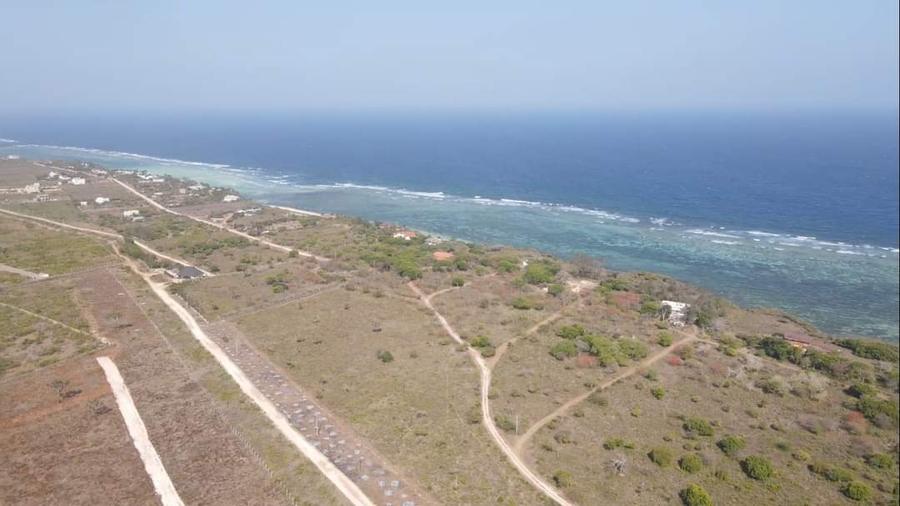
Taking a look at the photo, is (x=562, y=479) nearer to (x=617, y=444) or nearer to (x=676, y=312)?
(x=617, y=444)

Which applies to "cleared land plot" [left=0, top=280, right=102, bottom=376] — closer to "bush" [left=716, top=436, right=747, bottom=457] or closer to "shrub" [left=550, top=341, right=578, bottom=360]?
"shrub" [left=550, top=341, right=578, bottom=360]

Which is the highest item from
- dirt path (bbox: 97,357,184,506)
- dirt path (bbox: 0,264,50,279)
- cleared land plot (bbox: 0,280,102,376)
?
dirt path (bbox: 0,264,50,279)

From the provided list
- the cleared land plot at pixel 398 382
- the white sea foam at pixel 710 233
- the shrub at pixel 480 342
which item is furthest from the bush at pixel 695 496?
the white sea foam at pixel 710 233

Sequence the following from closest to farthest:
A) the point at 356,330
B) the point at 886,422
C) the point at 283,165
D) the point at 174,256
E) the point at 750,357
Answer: the point at 886,422
the point at 750,357
the point at 356,330
the point at 174,256
the point at 283,165

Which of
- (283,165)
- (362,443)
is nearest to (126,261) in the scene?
(362,443)

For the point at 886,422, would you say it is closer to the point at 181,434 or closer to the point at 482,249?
the point at 181,434

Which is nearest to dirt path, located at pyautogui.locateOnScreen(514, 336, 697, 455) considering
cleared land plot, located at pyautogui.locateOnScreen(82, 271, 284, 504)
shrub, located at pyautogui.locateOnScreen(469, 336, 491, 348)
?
shrub, located at pyautogui.locateOnScreen(469, 336, 491, 348)

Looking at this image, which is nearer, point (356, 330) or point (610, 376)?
point (610, 376)

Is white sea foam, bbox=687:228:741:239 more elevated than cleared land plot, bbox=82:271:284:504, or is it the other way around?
cleared land plot, bbox=82:271:284:504
